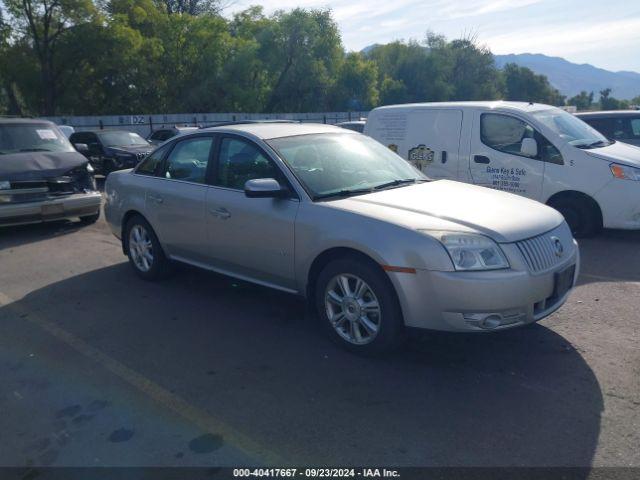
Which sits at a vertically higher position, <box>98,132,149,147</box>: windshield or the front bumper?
<box>98,132,149,147</box>: windshield

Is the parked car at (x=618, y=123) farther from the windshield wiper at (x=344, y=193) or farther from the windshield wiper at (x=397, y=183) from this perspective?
the windshield wiper at (x=344, y=193)

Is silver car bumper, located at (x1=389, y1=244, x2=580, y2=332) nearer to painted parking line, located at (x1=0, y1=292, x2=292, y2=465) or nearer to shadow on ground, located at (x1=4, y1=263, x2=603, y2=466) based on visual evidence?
shadow on ground, located at (x1=4, y1=263, x2=603, y2=466)

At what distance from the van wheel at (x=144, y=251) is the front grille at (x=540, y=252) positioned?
3.64 m

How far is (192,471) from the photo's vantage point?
2908 mm

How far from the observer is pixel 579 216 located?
755 centimetres

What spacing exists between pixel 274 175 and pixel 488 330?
2.09 metres

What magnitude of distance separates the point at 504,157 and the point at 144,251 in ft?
15.9

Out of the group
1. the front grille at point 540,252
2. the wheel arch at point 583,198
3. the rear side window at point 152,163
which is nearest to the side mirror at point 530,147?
the wheel arch at point 583,198

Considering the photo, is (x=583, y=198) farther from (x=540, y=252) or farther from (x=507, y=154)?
(x=540, y=252)

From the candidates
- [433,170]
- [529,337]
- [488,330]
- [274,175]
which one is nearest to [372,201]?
[274,175]

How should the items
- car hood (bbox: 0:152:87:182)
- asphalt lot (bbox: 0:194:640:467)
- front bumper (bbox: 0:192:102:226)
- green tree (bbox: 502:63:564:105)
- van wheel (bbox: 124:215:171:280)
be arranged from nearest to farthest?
1. asphalt lot (bbox: 0:194:640:467)
2. van wheel (bbox: 124:215:171:280)
3. front bumper (bbox: 0:192:102:226)
4. car hood (bbox: 0:152:87:182)
5. green tree (bbox: 502:63:564:105)

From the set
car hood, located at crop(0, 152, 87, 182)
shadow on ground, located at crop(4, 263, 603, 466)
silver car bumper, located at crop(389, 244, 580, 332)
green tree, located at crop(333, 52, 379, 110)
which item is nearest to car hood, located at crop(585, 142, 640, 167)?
shadow on ground, located at crop(4, 263, 603, 466)

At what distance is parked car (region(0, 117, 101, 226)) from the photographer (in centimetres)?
823

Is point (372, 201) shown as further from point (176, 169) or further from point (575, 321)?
point (176, 169)
